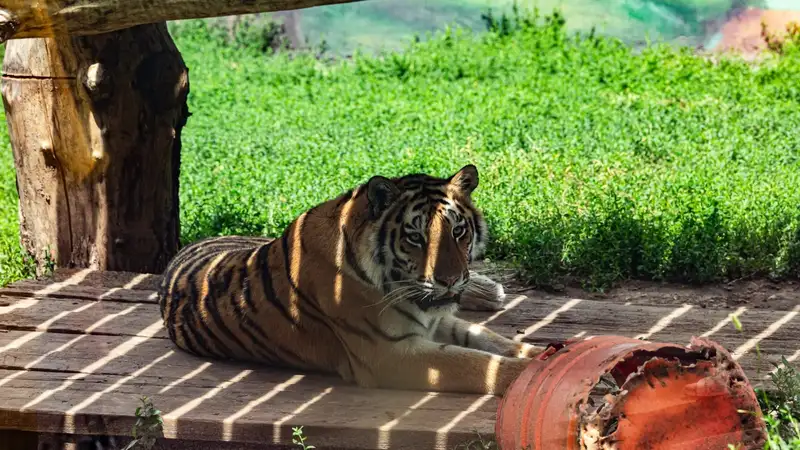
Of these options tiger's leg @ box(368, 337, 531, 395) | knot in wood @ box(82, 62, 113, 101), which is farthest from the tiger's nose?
knot in wood @ box(82, 62, 113, 101)

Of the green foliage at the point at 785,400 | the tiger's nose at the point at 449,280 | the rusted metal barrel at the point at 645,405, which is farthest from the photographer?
the tiger's nose at the point at 449,280

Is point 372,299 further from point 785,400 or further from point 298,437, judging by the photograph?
point 785,400

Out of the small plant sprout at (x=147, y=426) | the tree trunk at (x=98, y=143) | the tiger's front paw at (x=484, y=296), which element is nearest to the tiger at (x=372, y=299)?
the tiger's front paw at (x=484, y=296)

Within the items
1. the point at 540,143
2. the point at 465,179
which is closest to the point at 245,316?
the point at 465,179

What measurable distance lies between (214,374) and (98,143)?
5.10ft

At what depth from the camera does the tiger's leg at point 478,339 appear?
4.13m

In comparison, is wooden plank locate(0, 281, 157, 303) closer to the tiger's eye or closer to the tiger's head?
the tiger's head

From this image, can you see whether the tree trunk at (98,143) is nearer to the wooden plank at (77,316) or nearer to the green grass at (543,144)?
the wooden plank at (77,316)

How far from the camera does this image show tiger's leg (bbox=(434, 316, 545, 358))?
4129 millimetres

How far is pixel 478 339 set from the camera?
4.21m

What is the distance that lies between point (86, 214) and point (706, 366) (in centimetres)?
328

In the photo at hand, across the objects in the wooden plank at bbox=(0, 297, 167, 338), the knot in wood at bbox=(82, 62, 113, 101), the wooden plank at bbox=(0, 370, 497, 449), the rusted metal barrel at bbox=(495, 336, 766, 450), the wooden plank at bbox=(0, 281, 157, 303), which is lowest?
the wooden plank at bbox=(0, 370, 497, 449)

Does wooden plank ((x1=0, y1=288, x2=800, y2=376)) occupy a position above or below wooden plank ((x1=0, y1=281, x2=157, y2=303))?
below

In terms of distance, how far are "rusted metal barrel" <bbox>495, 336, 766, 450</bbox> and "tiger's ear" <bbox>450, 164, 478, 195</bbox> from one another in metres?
1.04
